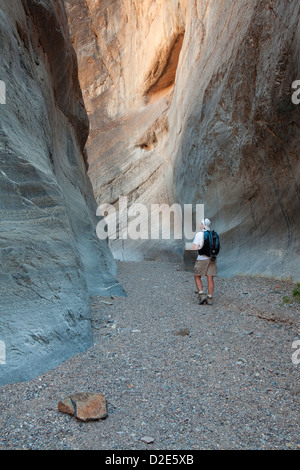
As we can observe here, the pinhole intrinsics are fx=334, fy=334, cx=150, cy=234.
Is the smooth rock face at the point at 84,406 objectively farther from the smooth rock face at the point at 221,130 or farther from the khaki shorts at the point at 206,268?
the smooth rock face at the point at 221,130

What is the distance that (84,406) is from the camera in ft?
8.63

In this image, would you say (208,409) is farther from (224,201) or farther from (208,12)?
(208,12)

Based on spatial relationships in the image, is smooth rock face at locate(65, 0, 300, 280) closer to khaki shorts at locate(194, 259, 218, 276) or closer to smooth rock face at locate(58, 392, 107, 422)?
khaki shorts at locate(194, 259, 218, 276)

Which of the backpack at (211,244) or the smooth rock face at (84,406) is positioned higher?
the backpack at (211,244)

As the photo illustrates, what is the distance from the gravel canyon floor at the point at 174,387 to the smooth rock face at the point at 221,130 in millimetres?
3108

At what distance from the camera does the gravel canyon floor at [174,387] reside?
2385 mm

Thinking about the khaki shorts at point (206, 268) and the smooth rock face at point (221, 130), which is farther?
the smooth rock face at point (221, 130)

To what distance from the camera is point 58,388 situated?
2.96 metres

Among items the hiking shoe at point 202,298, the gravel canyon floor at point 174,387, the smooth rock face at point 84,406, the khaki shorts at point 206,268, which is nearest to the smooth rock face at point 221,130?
the khaki shorts at point 206,268

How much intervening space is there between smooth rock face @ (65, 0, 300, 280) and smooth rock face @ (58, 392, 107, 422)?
5.33m

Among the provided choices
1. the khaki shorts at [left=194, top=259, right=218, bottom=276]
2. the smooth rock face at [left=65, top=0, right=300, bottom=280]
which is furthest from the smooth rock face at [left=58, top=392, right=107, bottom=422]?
the smooth rock face at [left=65, top=0, right=300, bottom=280]

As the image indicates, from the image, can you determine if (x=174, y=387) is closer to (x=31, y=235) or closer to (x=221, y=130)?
(x=31, y=235)

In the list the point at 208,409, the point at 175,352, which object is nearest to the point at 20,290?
the point at 175,352
